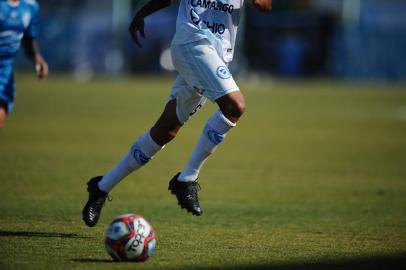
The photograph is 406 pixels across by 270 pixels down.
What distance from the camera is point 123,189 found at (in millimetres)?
10883

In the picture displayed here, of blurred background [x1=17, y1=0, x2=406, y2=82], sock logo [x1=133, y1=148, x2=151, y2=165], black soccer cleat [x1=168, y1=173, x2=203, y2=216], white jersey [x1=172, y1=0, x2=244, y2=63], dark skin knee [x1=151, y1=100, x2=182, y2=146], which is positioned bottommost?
blurred background [x1=17, y1=0, x2=406, y2=82]

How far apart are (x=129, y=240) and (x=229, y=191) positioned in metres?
4.85

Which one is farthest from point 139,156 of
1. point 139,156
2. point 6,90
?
point 6,90

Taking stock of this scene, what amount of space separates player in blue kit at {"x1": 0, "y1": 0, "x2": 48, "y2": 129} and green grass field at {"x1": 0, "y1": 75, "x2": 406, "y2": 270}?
51.4 inches

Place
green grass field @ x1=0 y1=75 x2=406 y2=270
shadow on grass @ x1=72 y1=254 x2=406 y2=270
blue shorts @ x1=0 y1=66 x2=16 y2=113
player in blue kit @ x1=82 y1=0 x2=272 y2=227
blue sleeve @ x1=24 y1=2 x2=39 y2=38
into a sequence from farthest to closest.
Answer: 1. blue sleeve @ x1=24 y1=2 x2=39 y2=38
2. blue shorts @ x1=0 y1=66 x2=16 y2=113
3. player in blue kit @ x1=82 y1=0 x2=272 y2=227
4. green grass field @ x1=0 y1=75 x2=406 y2=270
5. shadow on grass @ x1=72 y1=254 x2=406 y2=270

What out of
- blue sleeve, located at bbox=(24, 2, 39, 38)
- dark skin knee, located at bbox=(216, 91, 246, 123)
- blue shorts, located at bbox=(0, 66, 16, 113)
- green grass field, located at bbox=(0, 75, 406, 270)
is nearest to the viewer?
green grass field, located at bbox=(0, 75, 406, 270)

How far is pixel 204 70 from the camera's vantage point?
730 centimetres

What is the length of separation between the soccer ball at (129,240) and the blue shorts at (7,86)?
11.1 ft

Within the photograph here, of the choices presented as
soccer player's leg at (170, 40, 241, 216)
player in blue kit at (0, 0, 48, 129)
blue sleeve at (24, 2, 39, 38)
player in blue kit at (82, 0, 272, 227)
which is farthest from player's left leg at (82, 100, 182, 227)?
blue sleeve at (24, 2, 39, 38)

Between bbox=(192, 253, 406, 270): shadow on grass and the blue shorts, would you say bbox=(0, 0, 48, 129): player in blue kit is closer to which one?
the blue shorts

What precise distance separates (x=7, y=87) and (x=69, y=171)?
11.4ft

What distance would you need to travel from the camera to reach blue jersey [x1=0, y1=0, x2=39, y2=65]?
29.0ft

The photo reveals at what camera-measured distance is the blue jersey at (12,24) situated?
8852mm

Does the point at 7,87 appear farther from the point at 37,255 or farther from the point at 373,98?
the point at 373,98
